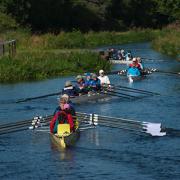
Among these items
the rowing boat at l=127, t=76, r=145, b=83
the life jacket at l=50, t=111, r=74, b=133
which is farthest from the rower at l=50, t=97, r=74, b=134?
the rowing boat at l=127, t=76, r=145, b=83

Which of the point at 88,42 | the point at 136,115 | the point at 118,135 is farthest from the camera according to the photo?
the point at 88,42

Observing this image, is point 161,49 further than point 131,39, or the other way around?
point 131,39

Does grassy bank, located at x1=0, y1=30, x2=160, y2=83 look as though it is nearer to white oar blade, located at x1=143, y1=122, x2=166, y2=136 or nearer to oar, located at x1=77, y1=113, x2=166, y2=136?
oar, located at x1=77, y1=113, x2=166, y2=136

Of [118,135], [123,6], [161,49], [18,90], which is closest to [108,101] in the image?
[18,90]

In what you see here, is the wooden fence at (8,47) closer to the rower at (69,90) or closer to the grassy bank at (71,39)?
the grassy bank at (71,39)

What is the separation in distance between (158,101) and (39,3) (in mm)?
56606

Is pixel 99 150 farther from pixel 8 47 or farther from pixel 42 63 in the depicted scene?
pixel 8 47

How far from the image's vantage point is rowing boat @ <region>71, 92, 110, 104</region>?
34.0 meters

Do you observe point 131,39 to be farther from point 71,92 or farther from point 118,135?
point 118,135

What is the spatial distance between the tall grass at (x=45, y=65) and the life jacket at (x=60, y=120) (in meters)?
18.4

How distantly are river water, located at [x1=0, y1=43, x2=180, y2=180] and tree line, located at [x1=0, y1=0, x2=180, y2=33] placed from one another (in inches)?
1906

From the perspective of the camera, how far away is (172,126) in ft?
92.9

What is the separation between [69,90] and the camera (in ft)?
109

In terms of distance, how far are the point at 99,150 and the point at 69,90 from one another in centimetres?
935
